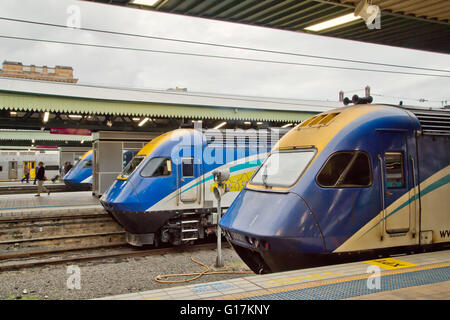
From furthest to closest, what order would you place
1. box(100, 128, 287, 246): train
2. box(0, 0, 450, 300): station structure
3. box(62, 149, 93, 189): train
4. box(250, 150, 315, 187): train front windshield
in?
box(62, 149, 93, 189): train < box(100, 128, 287, 246): train < box(250, 150, 315, 187): train front windshield < box(0, 0, 450, 300): station structure

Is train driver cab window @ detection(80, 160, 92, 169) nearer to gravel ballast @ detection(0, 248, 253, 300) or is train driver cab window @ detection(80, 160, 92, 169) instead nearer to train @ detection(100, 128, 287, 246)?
train @ detection(100, 128, 287, 246)

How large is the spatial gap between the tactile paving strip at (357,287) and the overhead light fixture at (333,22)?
5034 millimetres

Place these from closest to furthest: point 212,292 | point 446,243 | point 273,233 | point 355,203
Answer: point 212,292 → point 273,233 → point 355,203 → point 446,243

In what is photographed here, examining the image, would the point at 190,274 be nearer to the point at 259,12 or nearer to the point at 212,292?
the point at 212,292

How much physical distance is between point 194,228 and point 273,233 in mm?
6337

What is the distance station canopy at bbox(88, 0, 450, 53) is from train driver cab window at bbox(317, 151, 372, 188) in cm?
286

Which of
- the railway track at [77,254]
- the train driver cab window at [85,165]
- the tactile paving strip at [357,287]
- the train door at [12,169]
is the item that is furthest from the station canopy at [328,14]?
the train door at [12,169]

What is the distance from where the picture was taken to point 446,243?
723 cm

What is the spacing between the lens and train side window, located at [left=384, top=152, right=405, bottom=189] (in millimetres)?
6723

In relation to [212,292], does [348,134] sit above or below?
above

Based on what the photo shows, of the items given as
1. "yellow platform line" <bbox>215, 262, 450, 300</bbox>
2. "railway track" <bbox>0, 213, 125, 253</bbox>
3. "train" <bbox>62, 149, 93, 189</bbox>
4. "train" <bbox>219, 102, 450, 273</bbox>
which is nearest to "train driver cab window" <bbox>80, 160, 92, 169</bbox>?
"train" <bbox>62, 149, 93, 189</bbox>

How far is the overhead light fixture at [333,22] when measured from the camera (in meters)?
7.93

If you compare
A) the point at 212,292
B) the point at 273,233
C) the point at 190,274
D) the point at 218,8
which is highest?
the point at 218,8

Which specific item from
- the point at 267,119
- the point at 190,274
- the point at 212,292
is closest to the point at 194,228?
the point at 190,274
